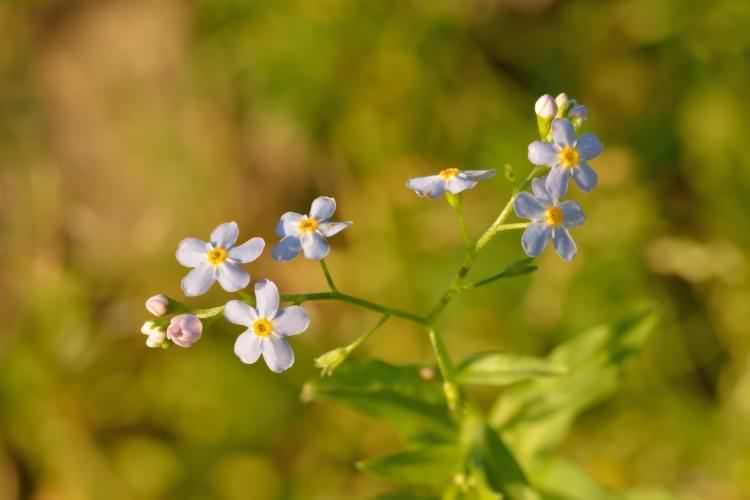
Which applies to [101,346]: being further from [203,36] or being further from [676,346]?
[676,346]

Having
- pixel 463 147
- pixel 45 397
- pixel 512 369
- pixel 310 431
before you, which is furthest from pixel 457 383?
pixel 45 397

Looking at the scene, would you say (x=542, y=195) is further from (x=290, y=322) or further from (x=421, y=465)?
(x=421, y=465)

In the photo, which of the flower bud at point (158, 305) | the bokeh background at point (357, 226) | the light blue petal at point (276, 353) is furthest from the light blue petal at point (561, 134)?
the bokeh background at point (357, 226)

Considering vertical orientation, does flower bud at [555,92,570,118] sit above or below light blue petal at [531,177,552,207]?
above

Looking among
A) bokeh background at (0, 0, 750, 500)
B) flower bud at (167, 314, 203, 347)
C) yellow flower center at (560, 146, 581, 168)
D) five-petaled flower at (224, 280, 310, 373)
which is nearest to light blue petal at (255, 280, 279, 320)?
five-petaled flower at (224, 280, 310, 373)

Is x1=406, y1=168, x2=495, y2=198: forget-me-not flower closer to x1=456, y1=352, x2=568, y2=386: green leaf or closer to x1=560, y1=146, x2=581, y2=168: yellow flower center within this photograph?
x1=560, y1=146, x2=581, y2=168: yellow flower center

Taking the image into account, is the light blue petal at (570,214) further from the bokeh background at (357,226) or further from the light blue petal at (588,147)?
the bokeh background at (357,226)
